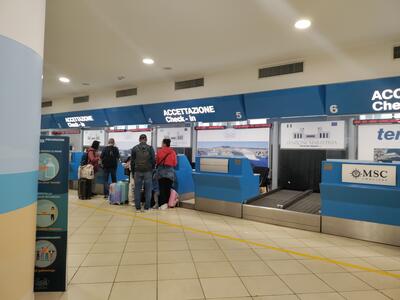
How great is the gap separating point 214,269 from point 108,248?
159cm

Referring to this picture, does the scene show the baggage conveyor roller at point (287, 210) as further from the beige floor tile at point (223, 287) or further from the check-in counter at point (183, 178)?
the beige floor tile at point (223, 287)

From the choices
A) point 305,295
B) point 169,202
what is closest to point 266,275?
point 305,295

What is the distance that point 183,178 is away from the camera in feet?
23.4

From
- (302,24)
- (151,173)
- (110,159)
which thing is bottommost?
(151,173)

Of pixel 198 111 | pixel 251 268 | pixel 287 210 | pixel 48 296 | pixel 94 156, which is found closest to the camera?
pixel 48 296

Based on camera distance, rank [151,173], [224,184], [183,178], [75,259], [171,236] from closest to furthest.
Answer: [75,259], [171,236], [224,184], [151,173], [183,178]

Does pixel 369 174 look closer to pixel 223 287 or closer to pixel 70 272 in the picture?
pixel 223 287

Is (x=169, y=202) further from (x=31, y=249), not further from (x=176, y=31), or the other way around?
(x=31, y=249)

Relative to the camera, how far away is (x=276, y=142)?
723 cm

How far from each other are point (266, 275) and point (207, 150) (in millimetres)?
5358

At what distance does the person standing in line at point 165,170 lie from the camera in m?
6.39

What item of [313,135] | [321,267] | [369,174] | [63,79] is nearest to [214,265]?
[321,267]

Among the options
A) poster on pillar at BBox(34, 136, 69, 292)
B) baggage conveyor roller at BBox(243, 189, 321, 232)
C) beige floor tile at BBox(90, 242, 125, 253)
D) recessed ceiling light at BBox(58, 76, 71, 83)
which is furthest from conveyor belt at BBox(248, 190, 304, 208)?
recessed ceiling light at BBox(58, 76, 71, 83)

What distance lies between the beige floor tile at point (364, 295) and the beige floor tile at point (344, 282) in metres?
0.07
